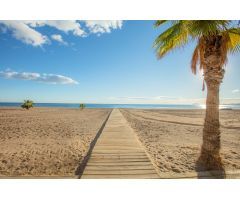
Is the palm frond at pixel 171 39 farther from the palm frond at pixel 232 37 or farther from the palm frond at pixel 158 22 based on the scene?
the palm frond at pixel 232 37

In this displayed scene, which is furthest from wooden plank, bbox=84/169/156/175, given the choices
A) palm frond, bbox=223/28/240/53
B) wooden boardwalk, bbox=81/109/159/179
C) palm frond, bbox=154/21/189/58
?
palm frond, bbox=223/28/240/53

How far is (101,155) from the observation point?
17.8 ft

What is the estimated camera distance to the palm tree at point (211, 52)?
448 centimetres

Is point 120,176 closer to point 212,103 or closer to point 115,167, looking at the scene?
point 115,167

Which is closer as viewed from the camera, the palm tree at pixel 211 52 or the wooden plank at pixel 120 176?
the wooden plank at pixel 120 176

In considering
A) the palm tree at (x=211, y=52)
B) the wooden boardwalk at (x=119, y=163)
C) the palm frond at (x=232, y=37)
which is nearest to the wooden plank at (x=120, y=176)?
the wooden boardwalk at (x=119, y=163)

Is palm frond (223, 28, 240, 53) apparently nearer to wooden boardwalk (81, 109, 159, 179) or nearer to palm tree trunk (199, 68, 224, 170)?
palm tree trunk (199, 68, 224, 170)

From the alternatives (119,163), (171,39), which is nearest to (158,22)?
(171,39)

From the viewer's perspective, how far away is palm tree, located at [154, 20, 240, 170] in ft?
14.7

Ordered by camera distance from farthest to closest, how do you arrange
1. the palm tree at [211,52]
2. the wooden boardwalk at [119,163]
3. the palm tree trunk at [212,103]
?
the palm tree trunk at [212,103] → the palm tree at [211,52] → the wooden boardwalk at [119,163]

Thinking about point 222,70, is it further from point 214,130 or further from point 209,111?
point 214,130
